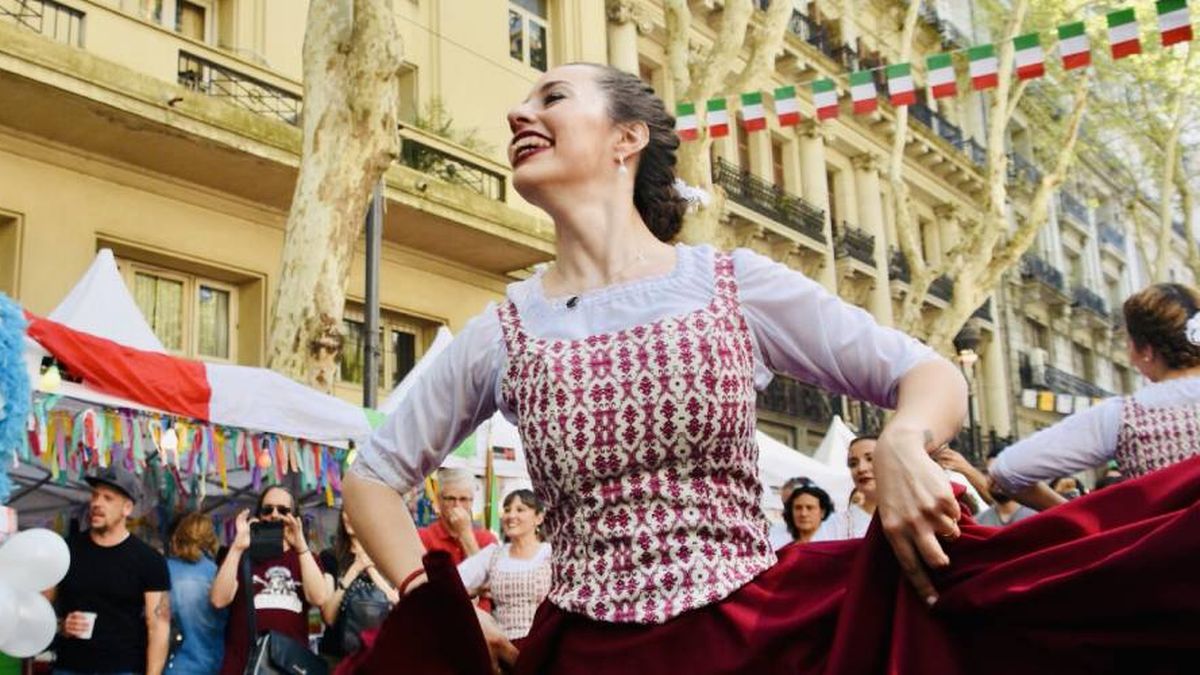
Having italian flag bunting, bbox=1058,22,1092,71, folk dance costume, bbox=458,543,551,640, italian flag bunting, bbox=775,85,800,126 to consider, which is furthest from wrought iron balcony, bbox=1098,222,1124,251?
folk dance costume, bbox=458,543,551,640

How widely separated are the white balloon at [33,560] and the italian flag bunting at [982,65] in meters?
10.5

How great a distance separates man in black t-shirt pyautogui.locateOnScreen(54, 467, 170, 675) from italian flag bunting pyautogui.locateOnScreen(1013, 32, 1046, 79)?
32.7 ft

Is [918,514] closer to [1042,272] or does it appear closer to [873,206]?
[873,206]

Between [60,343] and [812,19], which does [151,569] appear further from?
[812,19]

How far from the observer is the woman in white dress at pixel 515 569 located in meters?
6.63

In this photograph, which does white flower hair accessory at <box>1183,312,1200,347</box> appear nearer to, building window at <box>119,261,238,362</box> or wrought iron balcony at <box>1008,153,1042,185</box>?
building window at <box>119,261,238,362</box>

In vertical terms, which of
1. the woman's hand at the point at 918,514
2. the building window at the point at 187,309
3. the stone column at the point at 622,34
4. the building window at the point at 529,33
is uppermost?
the stone column at the point at 622,34

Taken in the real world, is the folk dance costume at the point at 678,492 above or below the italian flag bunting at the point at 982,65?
below

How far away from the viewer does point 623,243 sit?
7.23 feet

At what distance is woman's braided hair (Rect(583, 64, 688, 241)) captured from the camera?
228 cm

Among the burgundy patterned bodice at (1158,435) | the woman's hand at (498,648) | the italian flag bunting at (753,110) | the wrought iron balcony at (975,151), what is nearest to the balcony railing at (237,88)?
the italian flag bunting at (753,110)

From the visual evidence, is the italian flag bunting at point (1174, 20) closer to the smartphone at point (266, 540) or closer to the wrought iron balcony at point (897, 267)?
the smartphone at point (266, 540)

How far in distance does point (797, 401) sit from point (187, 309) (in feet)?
48.0

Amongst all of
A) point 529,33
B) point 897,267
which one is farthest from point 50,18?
point 897,267
